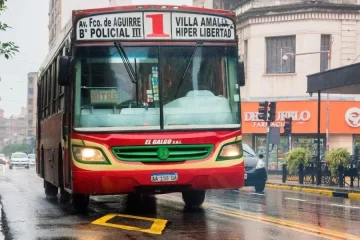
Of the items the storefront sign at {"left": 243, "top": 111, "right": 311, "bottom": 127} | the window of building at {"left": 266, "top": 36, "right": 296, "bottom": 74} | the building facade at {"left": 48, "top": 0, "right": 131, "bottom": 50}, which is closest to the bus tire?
the storefront sign at {"left": 243, "top": 111, "right": 311, "bottom": 127}

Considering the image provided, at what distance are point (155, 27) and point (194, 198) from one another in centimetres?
399

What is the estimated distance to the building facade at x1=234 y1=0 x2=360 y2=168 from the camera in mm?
47062

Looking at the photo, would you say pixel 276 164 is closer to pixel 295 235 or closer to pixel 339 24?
pixel 339 24

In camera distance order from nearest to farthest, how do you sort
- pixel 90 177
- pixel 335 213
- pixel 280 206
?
pixel 90 177 < pixel 335 213 < pixel 280 206

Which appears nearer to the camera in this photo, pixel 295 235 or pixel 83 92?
pixel 295 235

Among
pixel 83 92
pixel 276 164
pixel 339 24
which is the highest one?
pixel 339 24


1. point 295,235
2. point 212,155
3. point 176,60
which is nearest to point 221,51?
point 176,60

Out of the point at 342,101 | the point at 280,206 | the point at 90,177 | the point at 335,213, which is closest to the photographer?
the point at 90,177

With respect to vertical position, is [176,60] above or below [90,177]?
above

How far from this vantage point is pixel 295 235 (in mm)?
10820

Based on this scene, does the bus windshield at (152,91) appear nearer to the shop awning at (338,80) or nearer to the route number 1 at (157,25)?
the route number 1 at (157,25)

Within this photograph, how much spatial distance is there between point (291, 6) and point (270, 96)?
5.61 m

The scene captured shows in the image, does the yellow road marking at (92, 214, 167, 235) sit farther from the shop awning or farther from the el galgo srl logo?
the el galgo srl logo

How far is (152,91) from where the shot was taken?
13352 mm
